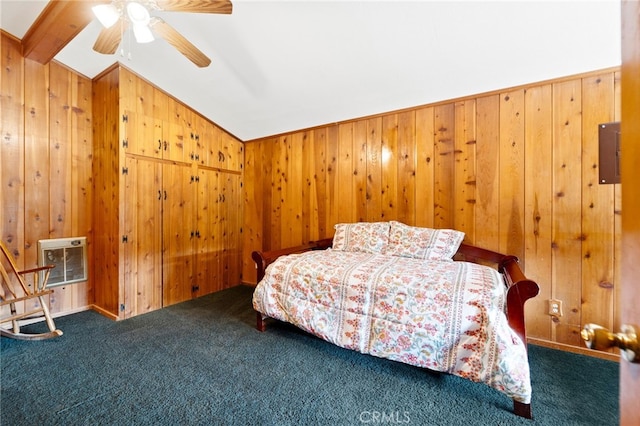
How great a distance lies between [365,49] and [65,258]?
136 inches

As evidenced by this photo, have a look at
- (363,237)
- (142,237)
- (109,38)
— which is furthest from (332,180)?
(109,38)

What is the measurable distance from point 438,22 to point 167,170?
2.85 m

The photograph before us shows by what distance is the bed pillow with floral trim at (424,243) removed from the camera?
2268mm

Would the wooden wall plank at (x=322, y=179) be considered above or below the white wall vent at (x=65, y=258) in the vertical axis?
above

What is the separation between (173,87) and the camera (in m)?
2.87

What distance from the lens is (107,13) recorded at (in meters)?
1.54

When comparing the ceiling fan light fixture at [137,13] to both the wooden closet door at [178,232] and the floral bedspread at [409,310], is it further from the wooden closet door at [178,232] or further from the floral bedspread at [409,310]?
the floral bedspread at [409,310]

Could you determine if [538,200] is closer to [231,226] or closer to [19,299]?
[231,226]

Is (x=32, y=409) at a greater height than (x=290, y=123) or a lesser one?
lesser

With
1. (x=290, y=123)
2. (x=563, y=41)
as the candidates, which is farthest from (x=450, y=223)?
(x=290, y=123)

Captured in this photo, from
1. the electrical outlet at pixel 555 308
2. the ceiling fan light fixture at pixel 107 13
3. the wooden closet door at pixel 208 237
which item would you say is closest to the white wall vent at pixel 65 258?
the wooden closet door at pixel 208 237

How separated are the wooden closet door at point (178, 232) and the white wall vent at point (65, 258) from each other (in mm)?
791

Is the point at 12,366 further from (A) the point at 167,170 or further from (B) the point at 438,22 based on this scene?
(B) the point at 438,22

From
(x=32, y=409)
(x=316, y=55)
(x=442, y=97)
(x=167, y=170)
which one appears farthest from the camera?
(x=167, y=170)
